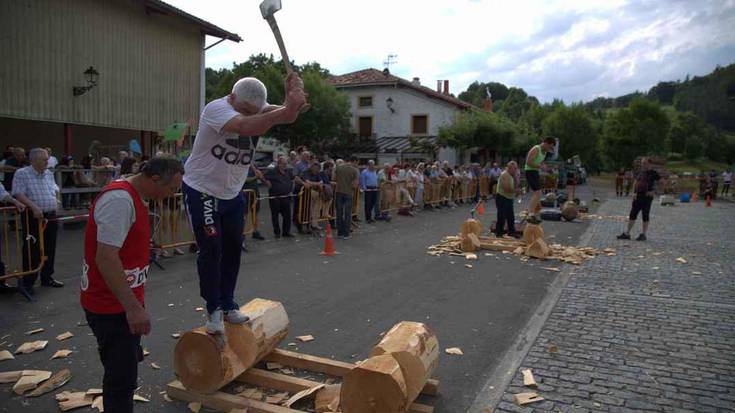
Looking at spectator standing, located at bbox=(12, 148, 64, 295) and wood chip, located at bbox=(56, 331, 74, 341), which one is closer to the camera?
wood chip, located at bbox=(56, 331, 74, 341)

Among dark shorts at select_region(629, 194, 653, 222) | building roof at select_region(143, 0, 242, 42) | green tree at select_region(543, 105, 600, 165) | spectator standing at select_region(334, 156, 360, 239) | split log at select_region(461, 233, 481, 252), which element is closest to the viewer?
split log at select_region(461, 233, 481, 252)

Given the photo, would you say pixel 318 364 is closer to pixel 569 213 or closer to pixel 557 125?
pixel 569 213

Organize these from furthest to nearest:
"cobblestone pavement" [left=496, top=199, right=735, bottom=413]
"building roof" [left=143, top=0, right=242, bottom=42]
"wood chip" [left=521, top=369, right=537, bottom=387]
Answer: "building roof" [left=143, top=0, right=242, bottom=42] → "wood chip" [left=521, top=369, right=537, bottom=387] → "cobblestone pavement" [left=496, top=199, right=735, bottom=413]

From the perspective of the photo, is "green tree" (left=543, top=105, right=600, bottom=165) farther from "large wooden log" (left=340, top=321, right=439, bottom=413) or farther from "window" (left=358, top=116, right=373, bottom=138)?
"large wooden log" (left=340, top=321, right=439, bottom=413)

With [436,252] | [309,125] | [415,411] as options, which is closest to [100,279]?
[415,411]

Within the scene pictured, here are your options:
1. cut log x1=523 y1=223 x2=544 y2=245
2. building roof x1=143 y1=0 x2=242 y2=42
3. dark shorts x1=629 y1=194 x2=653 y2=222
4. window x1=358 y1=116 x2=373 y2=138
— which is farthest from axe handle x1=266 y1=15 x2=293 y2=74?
window x1=358 y1=116 x2=373 y2=138

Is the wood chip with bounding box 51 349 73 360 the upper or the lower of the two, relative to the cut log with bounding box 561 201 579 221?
lower

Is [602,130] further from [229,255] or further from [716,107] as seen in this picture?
[229,255]

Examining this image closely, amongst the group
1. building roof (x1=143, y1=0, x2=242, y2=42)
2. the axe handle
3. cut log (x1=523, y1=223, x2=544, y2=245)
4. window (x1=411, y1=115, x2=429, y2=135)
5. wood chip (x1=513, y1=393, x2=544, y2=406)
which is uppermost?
building roof (x1=143, y1=0, x2=242, y2=42)

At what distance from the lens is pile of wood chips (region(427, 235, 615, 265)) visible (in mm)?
10398

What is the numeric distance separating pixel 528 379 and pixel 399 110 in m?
41.3

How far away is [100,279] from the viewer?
117 inches

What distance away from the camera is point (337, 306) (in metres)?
6.70

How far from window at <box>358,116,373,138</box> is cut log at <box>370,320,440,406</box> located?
138 feet
